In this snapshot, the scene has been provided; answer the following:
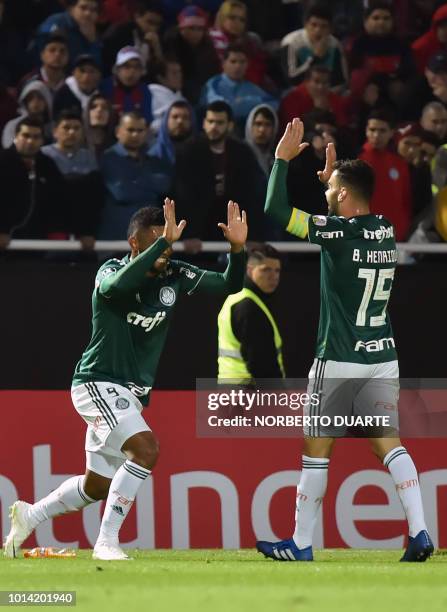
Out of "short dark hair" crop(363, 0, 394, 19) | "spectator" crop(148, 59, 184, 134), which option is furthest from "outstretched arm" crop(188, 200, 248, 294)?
"short dark hair" crop(363, 0, 394, 19)

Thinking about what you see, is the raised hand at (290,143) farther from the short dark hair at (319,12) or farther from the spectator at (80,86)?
the short dark hair at (319,12)

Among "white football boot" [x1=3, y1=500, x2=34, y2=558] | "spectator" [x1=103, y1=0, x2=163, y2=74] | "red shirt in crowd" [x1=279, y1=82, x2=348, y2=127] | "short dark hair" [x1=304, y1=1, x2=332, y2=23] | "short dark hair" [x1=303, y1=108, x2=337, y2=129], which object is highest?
"short dark hair" [x1=304, y1=1, x2=332, y2=23]

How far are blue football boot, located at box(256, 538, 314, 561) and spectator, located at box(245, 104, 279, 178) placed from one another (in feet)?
17.8

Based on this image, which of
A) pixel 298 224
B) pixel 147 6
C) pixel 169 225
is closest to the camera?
pixel 169 225

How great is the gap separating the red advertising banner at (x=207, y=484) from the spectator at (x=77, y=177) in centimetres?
175

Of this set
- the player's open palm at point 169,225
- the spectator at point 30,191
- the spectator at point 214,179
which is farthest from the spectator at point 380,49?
the player's open palm at point 169,225

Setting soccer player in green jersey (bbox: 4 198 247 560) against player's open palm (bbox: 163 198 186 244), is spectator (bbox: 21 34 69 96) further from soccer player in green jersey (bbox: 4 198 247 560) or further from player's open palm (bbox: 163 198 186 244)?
player's open palm (bbox: 163 198 186 244)

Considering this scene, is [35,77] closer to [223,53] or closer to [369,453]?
[223,53]

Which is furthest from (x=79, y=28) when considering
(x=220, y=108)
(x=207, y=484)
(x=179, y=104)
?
(x=207, y=484)

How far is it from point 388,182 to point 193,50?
2.93 m

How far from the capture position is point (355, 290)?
866 cm

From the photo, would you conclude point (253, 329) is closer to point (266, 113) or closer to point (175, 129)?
point (175, 129)

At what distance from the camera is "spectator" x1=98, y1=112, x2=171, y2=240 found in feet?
41.0

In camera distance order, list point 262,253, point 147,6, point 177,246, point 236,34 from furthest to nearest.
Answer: point 147,6 < point 236,34 < point 177,246 < point 262,253
